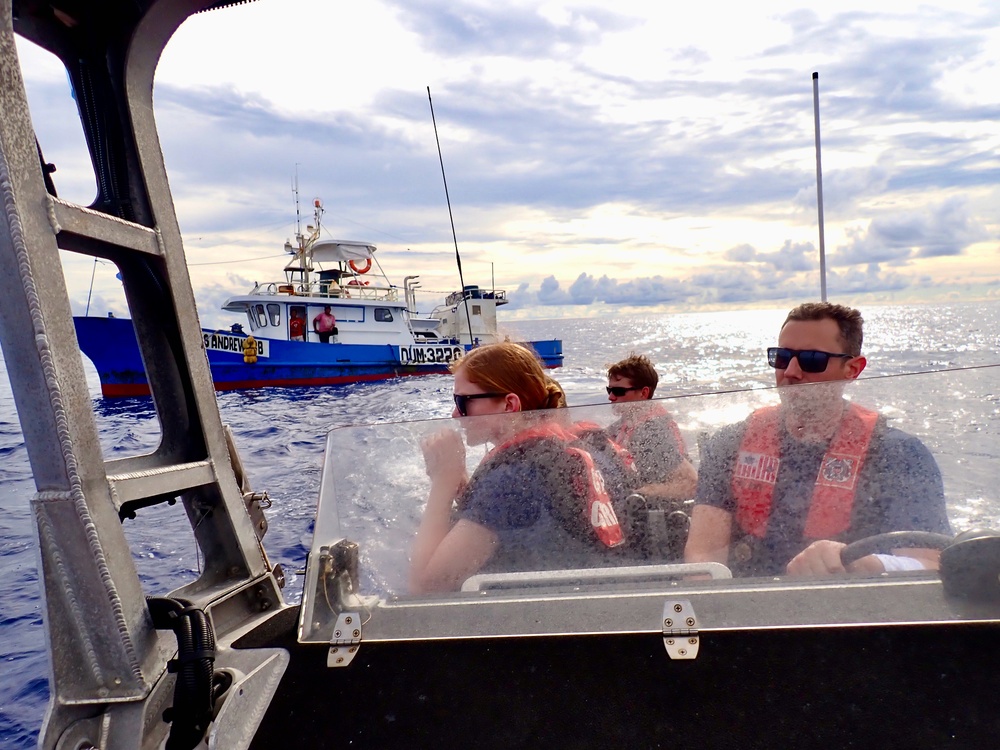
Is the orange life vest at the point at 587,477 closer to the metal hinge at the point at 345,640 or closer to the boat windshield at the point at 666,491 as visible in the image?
the boat windshield at the point at 666,491

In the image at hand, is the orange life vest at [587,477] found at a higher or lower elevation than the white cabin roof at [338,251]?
lower

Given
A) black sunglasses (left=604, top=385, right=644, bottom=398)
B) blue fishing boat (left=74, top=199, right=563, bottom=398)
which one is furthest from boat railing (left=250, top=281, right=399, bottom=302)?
black sunglasses (left=604, top=385, right=644, bottom=398)

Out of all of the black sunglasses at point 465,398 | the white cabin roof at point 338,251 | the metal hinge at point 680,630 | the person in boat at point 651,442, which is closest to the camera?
the metal hinge at point 680,630

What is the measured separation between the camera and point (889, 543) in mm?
1521

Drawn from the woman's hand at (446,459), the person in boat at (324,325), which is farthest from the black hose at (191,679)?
the person in boat at (324,325)

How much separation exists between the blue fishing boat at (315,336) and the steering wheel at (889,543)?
55.3 ft

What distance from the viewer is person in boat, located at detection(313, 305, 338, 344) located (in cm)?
2358

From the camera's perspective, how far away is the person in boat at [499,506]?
1655mm

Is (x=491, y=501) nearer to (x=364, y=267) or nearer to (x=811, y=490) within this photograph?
(x=811, y=490)

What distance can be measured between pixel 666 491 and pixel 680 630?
0.50m

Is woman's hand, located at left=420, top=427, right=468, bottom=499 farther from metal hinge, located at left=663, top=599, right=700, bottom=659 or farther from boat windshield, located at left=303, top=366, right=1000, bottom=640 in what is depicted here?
metal hinge, located at left=663, top=599, right=700, bottom=659

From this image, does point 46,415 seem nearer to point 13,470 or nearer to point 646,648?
point 646,648

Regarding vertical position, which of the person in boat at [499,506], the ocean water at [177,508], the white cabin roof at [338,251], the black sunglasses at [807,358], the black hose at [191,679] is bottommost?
the ocean water at [177,508]

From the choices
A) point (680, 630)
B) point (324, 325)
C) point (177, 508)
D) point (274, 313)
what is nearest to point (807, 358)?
point (680, 630)
